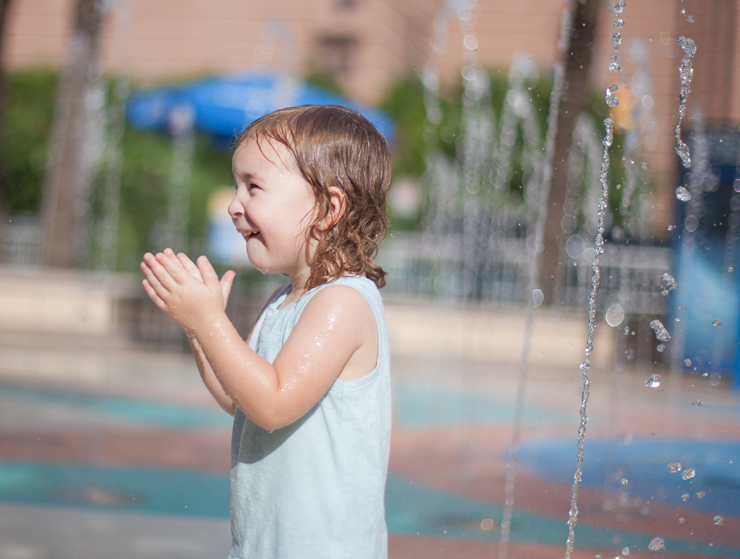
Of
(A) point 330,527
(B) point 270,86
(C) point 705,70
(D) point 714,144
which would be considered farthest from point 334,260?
(B) point 270,86

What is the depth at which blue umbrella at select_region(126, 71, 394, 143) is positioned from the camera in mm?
9844

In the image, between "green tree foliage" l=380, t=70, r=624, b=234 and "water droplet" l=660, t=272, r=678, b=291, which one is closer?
"water droplet" l=660, t=272, r=678, b=291

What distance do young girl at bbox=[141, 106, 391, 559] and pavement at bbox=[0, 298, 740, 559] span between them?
1.35 m

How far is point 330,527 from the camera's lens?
1.24 metres

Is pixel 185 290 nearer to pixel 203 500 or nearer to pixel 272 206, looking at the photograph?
pixel 272 206

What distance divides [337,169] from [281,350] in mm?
321

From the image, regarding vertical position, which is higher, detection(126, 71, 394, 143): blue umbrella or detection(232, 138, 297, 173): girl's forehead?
detection(126, 71, 394, 143): blue umbrella

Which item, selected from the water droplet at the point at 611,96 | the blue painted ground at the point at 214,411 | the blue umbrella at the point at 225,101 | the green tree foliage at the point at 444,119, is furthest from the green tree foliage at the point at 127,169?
the water droplet at the point at 611,96

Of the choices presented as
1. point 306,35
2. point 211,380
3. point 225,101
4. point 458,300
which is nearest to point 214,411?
point 211,380

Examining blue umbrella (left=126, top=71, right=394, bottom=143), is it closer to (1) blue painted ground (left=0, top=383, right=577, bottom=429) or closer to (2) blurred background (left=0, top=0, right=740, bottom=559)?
(2) blurred background (left=0, top=0, right=740, bottom=559)

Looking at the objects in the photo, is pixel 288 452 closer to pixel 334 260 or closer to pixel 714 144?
pixel 334 260

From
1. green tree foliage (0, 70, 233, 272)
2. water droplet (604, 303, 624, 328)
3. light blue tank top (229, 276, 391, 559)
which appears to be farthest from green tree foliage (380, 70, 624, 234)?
light blue tank top (229, 276, 391, 559)

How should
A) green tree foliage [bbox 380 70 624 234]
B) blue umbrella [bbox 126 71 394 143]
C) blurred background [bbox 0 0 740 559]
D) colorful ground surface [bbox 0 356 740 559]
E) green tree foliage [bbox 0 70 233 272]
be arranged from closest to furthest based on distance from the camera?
colorful ground surface [bbox 0 356 740 559], blurred background [bbox 0 0 740 559], blue umbrella [bbox 126 71 394 143], green tree foliage [bbox 0 70 233 272], green tree foliage [bbox 380 70 624 234]

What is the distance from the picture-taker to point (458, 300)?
380 inches
